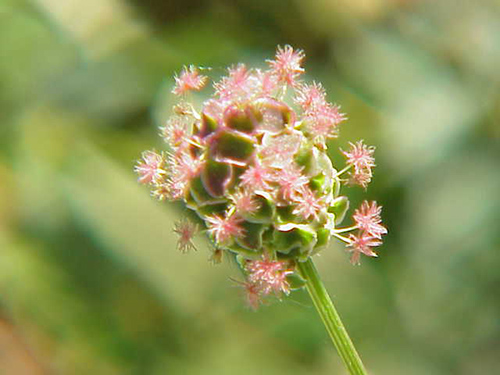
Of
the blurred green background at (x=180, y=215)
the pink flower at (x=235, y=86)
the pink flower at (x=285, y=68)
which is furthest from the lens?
the blurred green background at (x=180, y=215)

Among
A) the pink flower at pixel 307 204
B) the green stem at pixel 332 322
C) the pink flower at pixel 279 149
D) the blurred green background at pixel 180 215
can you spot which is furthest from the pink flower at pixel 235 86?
the blurred green background at pixel 180 215

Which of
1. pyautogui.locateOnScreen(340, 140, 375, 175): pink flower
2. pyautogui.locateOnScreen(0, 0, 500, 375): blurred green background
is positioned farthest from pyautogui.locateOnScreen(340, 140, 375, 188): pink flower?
pyautogui.locateOnScreen(0, 0, 500, 375): blurred green background

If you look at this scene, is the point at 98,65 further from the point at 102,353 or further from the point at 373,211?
the point at 373,211

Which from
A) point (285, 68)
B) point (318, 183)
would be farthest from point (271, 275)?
point (285, 68)

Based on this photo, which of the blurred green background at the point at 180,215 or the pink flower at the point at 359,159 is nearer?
the pink flower at the point at 359,159

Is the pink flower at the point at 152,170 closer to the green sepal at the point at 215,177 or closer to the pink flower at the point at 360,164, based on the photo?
the green sepal at the point at 215,177

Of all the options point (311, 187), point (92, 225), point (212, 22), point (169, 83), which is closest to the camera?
point (311, 187)

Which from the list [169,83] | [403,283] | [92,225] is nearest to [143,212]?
[92,225]

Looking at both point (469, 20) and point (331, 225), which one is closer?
point (331, 225)
